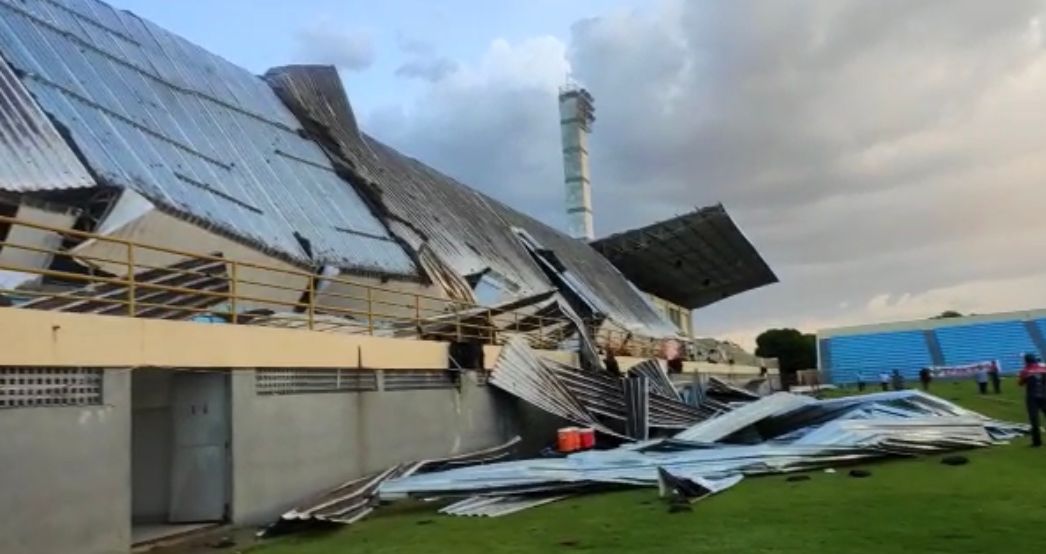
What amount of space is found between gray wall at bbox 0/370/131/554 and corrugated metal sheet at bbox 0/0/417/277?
5.85 metres

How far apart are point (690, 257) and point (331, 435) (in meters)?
42.1

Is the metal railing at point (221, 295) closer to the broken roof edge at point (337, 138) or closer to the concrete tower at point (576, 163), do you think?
the broken roof edge at point (337, 138)

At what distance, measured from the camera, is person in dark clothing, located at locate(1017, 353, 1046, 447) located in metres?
13.5

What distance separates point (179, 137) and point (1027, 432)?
53.0ft

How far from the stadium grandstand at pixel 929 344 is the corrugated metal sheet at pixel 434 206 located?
2490 centimetres

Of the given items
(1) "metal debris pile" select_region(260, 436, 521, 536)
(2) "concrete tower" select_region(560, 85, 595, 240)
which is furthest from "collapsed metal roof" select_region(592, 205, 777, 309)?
(1) "metal debris pile" select_region(260, 436, 521, 536)

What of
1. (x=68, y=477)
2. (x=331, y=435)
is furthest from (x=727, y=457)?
(x=68, y=477)

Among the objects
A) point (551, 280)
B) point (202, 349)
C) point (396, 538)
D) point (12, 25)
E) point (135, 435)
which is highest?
point (12, 25)

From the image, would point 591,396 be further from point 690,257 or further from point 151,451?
point 690,257

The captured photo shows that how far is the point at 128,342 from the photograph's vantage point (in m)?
9.16

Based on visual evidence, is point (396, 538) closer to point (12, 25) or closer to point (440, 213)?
point (12, 25)

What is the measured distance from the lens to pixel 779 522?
8414mm

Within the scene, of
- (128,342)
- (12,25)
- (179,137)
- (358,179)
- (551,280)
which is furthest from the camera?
(551,280)

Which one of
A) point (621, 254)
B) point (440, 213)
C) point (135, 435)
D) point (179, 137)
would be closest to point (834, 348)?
point (621, 254)
